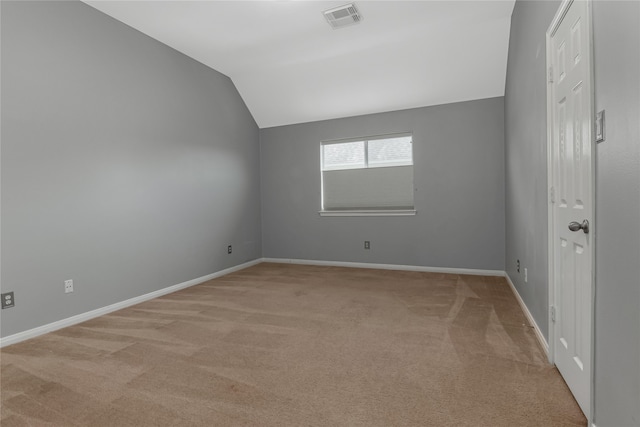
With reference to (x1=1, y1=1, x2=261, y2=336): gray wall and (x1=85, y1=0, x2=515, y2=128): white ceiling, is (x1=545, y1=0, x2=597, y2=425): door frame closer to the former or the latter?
(x1=85, y1=0, x2=515, y2=128): white ceiling

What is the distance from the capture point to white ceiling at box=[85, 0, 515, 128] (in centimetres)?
334

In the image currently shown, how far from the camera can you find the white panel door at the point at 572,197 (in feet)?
4.94

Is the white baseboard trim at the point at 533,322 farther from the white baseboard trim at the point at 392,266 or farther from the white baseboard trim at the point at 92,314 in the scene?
the white baseboard trim at the point at 92,314

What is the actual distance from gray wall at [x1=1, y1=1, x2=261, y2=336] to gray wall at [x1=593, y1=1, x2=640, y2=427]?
384cm

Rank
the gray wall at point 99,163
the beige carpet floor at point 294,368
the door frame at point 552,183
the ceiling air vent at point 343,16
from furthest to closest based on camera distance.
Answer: the ceiling air vent at point 343,16 < the gray wall at point 99,163 < the beige carpet floor at point 294,368 < the door frame at point 552,183

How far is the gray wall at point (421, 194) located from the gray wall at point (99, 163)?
1.30 meters

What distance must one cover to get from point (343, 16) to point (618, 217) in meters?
3.20

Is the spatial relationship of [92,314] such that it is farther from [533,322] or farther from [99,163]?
[533,322]

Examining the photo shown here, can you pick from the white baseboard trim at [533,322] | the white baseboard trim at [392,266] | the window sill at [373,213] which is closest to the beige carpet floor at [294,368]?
the white baseboard trim at [533,322]

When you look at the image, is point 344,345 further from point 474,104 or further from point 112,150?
point 474,104

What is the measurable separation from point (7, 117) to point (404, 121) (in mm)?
4568

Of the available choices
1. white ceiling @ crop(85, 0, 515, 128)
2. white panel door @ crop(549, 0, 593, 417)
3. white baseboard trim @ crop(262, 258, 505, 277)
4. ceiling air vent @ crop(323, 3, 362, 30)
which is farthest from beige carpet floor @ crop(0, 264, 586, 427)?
ceiling air vent @ crop(323, 3, 362, 30)

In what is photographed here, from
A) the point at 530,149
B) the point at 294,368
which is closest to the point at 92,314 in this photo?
the point at 294,368

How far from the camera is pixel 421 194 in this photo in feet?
16.4
